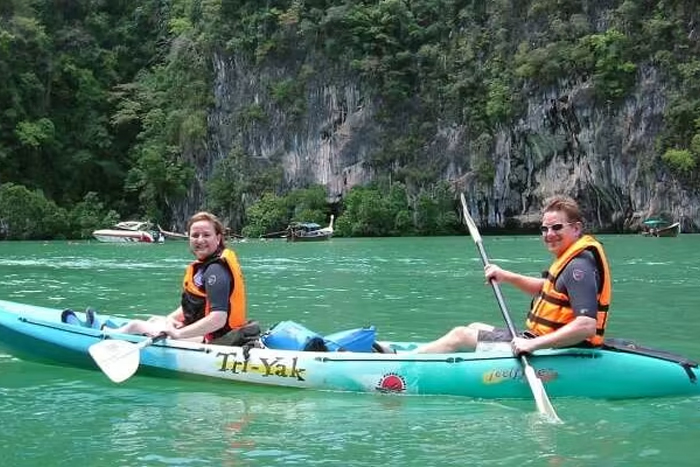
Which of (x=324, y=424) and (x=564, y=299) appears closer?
(x=324, y=424)

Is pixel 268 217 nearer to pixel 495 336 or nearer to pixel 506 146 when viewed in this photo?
pixel 506 146

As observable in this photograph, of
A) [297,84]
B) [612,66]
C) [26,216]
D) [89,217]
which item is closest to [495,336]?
[612,66]

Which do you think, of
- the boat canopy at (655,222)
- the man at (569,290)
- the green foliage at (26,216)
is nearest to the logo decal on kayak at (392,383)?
the man at (569,290)

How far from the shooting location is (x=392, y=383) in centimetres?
626

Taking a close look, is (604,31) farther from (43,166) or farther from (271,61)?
(43,166)

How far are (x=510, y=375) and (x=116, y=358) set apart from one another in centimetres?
287

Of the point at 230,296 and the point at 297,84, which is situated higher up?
the point at 297,84

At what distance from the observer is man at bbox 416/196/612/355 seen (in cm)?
559

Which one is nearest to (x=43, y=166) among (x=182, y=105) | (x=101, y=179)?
(x=101, y=179)

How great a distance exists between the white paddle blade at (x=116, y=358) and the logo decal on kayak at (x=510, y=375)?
257 centimetres

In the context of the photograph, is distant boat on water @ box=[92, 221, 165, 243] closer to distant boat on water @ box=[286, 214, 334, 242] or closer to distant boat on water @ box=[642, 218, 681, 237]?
distant boat on water @ box=[286, 214, 334, 242]

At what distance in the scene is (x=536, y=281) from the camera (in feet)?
20.5

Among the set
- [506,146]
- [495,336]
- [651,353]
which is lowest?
[651,353]

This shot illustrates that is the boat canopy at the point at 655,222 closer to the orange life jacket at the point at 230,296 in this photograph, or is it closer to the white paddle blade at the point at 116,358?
the orange life jacket at the point at 230,296
